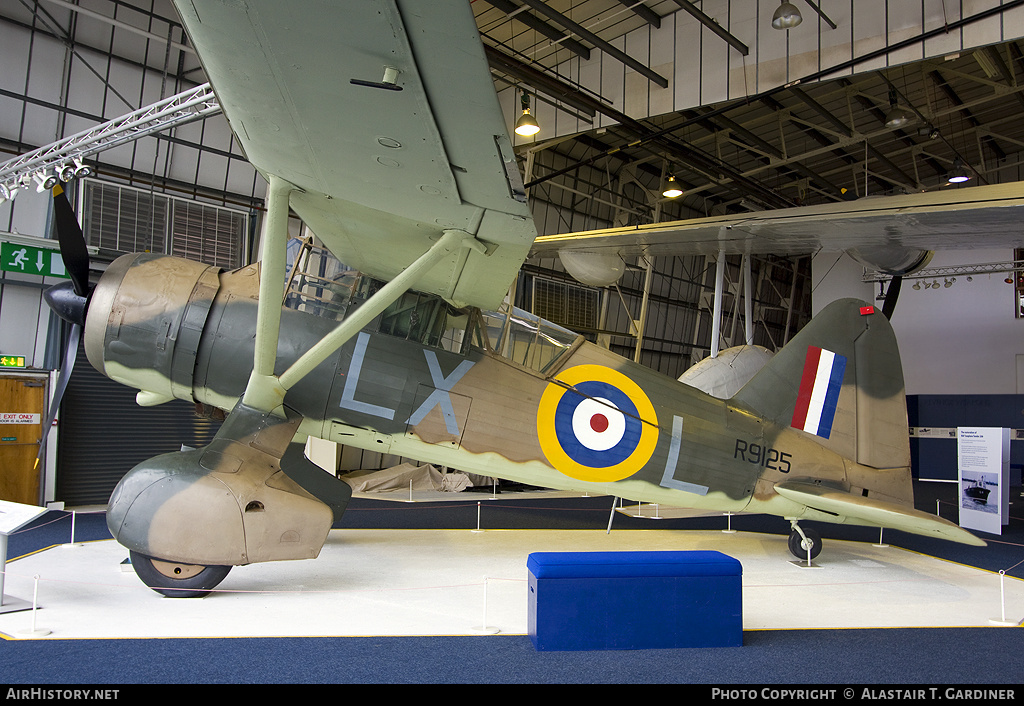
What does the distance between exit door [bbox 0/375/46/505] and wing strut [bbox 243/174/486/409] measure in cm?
667

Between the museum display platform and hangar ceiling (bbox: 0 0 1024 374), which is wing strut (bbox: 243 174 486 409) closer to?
the museum display platform

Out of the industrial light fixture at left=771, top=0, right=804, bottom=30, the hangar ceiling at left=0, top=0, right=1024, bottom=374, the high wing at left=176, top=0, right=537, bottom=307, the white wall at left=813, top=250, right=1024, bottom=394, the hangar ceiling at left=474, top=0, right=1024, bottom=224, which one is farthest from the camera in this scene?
the white wall at left=813, top=250, right=1024, bottom=394

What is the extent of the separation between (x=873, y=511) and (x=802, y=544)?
1.16 meters

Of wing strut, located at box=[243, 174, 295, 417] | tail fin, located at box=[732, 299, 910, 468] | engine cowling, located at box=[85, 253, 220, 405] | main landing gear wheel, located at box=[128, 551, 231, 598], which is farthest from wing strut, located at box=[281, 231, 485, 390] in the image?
tail fin, located at box=[732, 299, 910, 468]

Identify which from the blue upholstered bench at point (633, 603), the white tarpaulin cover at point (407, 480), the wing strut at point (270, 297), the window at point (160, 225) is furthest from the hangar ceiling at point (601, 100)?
the blue upholstered bench at point (633, 603)

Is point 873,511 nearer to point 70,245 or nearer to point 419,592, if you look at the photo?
point 419,592

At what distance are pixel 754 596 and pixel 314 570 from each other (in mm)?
3653

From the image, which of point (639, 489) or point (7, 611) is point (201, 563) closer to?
point (7, 611)

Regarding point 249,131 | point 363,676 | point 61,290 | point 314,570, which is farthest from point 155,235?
point 363,676

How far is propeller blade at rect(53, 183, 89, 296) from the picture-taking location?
→ 540 cm

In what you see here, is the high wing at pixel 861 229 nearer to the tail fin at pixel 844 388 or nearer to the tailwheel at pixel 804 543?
the tail fin at pixel 844 388

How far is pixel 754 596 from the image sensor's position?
530 cm

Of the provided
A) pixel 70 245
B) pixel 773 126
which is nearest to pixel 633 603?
pixel 70 245

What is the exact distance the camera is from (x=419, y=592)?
17.0ft
